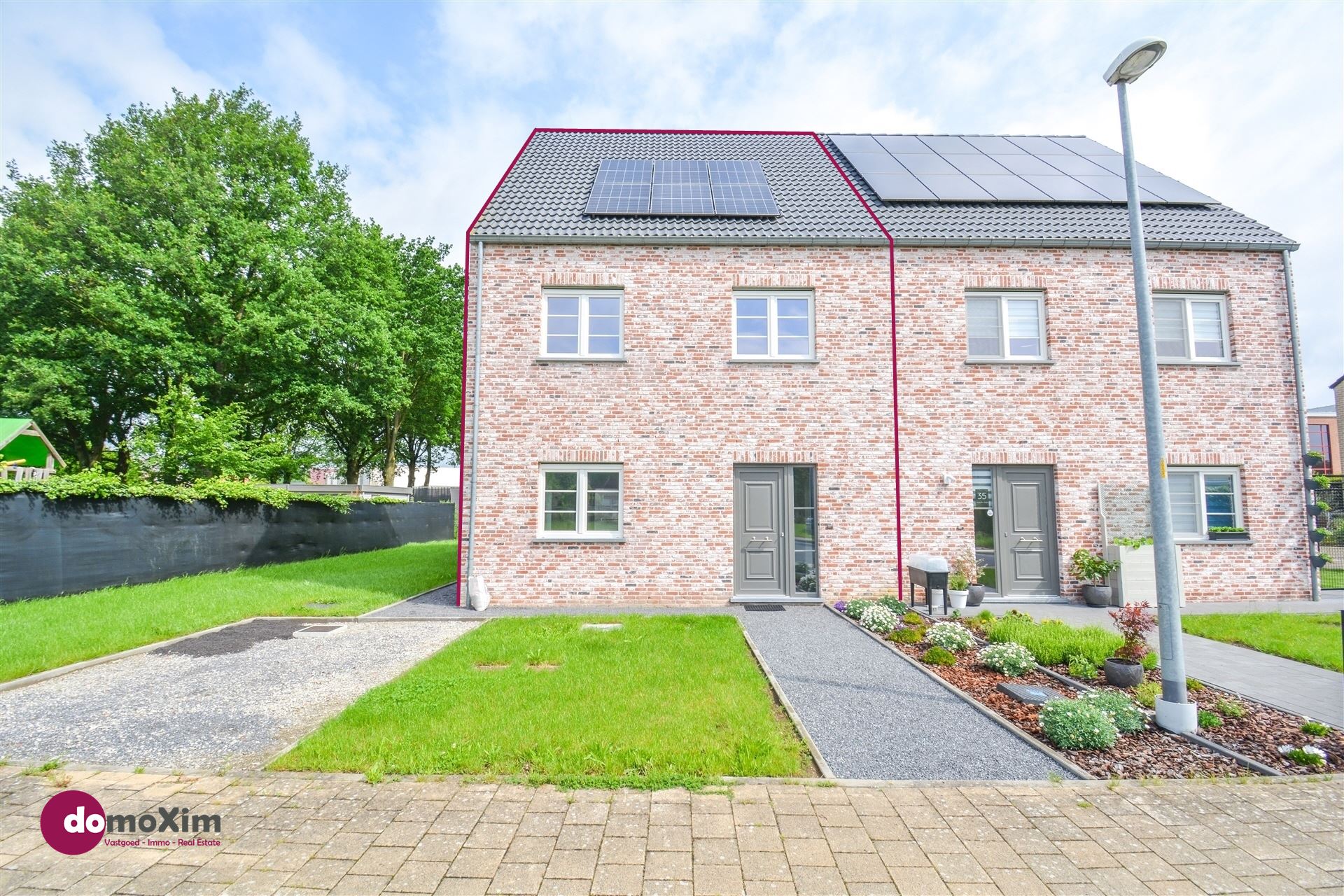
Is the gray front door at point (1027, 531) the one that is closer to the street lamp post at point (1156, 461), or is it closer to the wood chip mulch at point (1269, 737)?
the wood chip mulch at point (1269, 737)

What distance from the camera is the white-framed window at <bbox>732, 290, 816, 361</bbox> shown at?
35.0ft

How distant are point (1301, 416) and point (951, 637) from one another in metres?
9.21

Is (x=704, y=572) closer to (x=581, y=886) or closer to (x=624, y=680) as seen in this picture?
(x=624, y=680)

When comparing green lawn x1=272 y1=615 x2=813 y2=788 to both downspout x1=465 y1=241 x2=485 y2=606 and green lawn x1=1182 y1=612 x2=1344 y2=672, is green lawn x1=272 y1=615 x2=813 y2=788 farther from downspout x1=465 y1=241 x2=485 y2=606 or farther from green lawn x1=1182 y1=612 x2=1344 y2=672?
green lawn x1=1182 y1=612 x2=1344 y2=672

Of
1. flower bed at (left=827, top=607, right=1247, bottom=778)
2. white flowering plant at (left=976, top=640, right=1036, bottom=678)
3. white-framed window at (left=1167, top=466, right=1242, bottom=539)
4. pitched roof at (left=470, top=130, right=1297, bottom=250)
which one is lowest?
flower bed at (left=827, top=607, right=1247, bottom=778)

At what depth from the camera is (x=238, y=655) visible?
23.2ft

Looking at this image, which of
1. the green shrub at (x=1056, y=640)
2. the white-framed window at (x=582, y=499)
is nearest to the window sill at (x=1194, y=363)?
the green shrub at (x=1056, y=640)

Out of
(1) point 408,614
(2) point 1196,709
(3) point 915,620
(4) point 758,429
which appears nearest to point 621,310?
(4) point 758,429

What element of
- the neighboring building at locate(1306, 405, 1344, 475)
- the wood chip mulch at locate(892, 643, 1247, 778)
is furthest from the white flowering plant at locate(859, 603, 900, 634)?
the neighboring building at locate(1306, 405, 1344, 475)

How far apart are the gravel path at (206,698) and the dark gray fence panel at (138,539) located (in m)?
4.74

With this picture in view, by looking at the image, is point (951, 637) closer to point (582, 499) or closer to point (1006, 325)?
point (582, 499)

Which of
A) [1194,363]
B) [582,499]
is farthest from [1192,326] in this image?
[582,499]

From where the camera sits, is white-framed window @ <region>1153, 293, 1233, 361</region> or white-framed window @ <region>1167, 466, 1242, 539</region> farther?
white-framed window @ <region>1153, 293, 1233, 361</region>

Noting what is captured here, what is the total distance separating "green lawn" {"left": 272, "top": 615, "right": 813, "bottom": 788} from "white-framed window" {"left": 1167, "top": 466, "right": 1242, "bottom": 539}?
30.1 ft
